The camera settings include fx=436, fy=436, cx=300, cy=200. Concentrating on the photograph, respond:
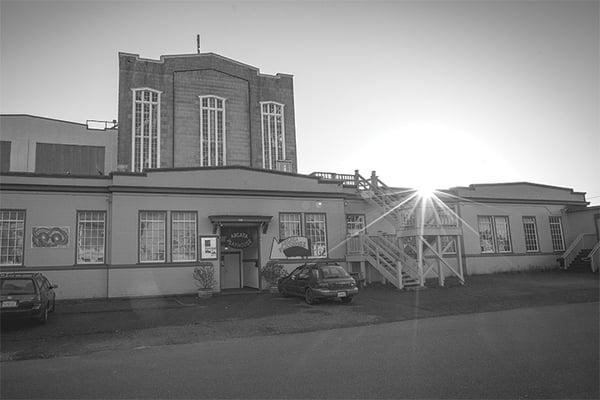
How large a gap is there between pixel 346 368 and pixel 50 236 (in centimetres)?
1498

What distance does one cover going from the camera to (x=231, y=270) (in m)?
21.9

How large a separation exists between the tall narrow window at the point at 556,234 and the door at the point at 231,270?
2041 centimetres

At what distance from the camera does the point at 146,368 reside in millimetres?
7266

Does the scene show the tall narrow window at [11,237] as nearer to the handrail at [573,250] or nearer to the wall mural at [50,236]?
the wall mural at [50,236]

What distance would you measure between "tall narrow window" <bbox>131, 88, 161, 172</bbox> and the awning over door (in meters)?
9.24

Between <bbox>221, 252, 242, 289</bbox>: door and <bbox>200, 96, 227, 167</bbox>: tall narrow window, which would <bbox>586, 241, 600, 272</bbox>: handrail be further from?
<bbox>200, 96, 227, 167</bbox>: tall narrow window

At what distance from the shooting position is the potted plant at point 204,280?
18.0 meters

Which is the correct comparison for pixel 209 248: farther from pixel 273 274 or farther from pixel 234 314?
pixel 234 314

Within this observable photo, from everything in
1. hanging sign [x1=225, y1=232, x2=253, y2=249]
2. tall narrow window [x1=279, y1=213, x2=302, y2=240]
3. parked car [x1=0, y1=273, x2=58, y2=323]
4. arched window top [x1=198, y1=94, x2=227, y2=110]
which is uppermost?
arched window top [x1=198, y1=94, x2=227, y2=110]

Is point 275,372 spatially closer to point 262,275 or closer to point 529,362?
point 529,362

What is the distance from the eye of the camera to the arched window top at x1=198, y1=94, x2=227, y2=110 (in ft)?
93.6

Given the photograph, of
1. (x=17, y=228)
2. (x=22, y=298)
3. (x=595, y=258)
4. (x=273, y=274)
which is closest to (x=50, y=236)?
(x=17, y=228)

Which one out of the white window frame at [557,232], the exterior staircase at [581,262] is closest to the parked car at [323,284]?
the exterior staircase at [581,262]

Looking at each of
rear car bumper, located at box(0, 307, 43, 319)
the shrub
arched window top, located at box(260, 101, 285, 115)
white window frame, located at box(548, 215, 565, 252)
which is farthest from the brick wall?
white window frame, located at box(548, 215, 565, 252)
